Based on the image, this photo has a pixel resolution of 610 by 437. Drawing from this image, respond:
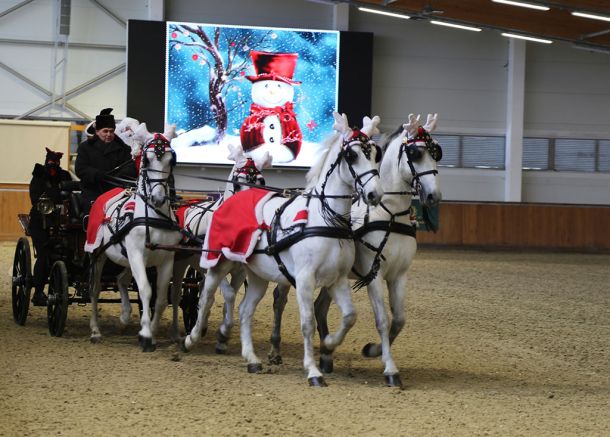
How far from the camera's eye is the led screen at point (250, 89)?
65.3ft

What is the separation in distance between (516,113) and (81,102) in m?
9.04

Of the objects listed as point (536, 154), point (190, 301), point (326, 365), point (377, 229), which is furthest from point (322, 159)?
point (536, 154)

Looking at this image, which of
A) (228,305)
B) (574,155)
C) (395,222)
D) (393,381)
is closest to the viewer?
(393,381)

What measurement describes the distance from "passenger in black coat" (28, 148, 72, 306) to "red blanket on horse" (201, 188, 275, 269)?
7.58 ft

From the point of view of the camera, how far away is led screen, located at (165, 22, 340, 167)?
19891 mm

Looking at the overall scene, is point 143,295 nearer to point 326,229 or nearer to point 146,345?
point 146,345

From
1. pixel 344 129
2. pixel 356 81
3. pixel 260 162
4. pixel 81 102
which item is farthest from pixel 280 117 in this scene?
pixel 344 129

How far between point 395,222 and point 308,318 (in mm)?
909

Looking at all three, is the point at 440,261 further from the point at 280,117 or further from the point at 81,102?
the point at 81,102

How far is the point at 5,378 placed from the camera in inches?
266

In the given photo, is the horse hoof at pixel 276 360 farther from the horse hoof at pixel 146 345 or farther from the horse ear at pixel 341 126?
the horse ear at pixel 341 126

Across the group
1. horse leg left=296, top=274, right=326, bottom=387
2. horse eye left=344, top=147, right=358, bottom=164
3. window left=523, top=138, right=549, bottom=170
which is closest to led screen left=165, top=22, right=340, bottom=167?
window left=523, top=138, right=549, bottom=170

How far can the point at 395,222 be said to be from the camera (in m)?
6.99

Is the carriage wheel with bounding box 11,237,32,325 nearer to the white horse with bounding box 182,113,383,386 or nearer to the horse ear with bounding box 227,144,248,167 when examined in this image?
the horse ear with bounding box 227,144,248,167
